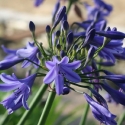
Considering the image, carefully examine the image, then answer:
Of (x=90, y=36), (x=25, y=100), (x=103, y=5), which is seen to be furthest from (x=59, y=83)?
(x=103, y=5)

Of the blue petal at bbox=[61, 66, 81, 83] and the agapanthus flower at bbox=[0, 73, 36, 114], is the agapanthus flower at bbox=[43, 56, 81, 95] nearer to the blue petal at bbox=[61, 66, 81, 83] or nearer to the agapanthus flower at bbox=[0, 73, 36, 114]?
the blue petal at bbox=[61, 66, 81, 83]

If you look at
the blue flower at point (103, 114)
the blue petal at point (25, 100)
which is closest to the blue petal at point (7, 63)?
the blue petal at point (25, 100)

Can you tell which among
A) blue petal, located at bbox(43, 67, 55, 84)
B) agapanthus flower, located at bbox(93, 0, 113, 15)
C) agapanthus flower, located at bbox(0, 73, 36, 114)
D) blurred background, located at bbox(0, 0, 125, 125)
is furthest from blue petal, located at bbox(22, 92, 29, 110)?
blurred background, located at bbox(0, 0, 125, 125)

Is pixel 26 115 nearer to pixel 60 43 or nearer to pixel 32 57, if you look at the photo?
pixel 32 57

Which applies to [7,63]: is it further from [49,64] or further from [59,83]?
[59,83]

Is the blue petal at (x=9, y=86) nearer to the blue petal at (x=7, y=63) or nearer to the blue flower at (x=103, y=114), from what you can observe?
the blue petal at (x=7, y=63)

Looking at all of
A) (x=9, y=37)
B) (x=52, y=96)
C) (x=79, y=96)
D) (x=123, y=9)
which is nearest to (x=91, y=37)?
(x=52, y=96)
